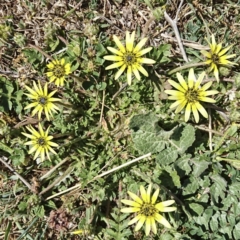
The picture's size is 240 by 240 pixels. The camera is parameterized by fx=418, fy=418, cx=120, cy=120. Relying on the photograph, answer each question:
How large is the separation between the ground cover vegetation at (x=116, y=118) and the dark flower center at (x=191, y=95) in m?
0.01

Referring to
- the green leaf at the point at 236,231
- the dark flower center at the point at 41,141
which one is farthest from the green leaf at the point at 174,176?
the dark flower center at the point at 41,141

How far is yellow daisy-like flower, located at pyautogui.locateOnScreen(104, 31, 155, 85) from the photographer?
393 centimetres

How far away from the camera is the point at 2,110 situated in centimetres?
442

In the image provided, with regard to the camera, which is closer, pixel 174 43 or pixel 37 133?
pixel 37 133

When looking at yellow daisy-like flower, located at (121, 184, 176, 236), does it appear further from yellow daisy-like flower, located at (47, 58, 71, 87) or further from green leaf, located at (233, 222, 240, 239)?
yellow daisy-like flower, located at (47, 58, 71, 87)

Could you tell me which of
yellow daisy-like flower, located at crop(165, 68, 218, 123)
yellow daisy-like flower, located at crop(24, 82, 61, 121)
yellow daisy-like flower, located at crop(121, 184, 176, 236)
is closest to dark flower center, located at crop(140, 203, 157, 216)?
yellow daisy-like flower, located at crop(121, 184, 176, 236)

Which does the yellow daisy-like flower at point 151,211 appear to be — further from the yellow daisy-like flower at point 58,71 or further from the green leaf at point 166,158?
the yellow daisy-like flower at point 58,71

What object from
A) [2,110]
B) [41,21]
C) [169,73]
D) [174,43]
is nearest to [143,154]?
[169,73]

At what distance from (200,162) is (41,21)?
7.52 ft

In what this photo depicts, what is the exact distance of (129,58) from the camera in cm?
392

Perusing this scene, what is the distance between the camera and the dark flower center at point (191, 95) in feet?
12.7

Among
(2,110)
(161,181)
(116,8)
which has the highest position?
(116,8)

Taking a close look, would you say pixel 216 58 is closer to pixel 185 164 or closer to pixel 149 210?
pixel 185 164

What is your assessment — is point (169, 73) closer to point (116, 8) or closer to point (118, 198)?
point (116, 8)
